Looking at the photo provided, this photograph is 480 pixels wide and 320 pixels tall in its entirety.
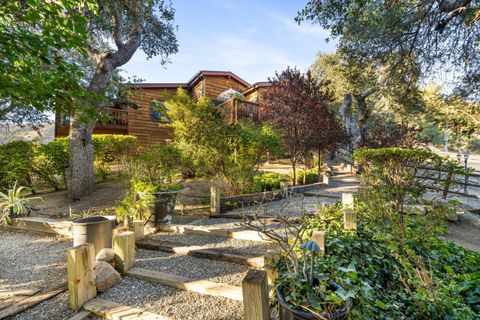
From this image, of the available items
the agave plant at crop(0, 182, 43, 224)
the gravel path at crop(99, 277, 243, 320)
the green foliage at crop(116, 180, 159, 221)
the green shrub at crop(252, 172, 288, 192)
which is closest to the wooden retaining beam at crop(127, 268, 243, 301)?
the gravel path at crop(99, 277, 243, 320)

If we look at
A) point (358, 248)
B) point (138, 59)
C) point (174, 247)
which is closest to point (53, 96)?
point (174, 247)

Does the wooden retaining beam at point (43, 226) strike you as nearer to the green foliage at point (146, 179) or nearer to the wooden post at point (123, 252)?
the green foliage at point (146, 179)

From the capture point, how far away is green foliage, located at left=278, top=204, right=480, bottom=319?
1863 mm

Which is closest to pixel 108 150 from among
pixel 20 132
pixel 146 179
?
pixel 146 179

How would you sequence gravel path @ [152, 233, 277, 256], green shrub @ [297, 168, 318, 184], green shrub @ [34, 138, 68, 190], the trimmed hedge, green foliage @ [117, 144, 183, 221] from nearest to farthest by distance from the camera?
gravel path @ [152, 233, 277, 256] < green foliage @ [117, 144, 183, 221] < the trimmed hedge < green shrub @ [34, 138, 68, 190] < green shrub @ [297, 168, 318, 184]

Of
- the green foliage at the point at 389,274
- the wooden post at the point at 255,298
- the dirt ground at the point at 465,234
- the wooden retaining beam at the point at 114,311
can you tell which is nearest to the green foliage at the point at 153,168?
the wooden retaining beam at the point at 114,311

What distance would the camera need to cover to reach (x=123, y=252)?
3168 millimetres

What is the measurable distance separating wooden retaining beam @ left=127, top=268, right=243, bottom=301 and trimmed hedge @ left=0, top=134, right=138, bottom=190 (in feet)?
23.7

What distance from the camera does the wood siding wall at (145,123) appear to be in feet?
48.5

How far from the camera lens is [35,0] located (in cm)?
261

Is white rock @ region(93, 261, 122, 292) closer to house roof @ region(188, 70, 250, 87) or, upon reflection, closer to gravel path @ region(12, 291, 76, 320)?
gravel path @ region(12, 291, 76, 320)

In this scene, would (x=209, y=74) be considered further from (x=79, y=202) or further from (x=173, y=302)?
(x=173, y=302)

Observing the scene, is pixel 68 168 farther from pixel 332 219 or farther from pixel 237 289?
pixel 332 219

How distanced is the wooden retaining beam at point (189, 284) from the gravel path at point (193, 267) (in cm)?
13
